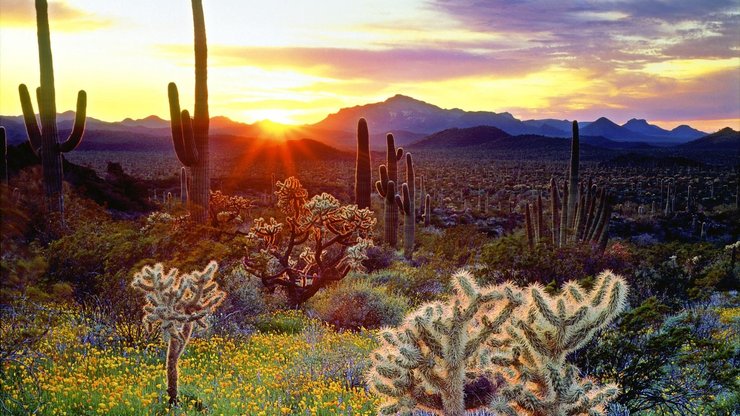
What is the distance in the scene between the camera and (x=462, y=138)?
182m

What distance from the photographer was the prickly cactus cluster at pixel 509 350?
4770 millimetres

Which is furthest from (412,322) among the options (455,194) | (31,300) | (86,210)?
(455,194)

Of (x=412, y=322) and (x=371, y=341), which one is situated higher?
(x=412, y=322)

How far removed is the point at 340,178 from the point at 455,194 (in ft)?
48.9

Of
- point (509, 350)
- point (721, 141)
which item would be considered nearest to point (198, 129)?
point (509, 350)

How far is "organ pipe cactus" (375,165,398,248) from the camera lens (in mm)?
20672

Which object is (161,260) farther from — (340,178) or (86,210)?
(340,178)

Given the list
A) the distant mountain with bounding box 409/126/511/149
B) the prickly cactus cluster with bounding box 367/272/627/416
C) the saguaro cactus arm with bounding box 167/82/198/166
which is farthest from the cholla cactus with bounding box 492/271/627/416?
the distant mountain with bounding box 409/126/511/149

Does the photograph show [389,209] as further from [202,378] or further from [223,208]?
[202,378]

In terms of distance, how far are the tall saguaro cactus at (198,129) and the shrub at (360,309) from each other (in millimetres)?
4906

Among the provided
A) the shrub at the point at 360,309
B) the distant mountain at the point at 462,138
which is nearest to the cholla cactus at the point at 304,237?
the shrub at the point at 360,309

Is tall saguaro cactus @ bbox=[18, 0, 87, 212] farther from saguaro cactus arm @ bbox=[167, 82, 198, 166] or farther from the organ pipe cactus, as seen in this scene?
the organ pipe cactus

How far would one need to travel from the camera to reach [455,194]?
51875 mm

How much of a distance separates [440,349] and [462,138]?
179634 mm
